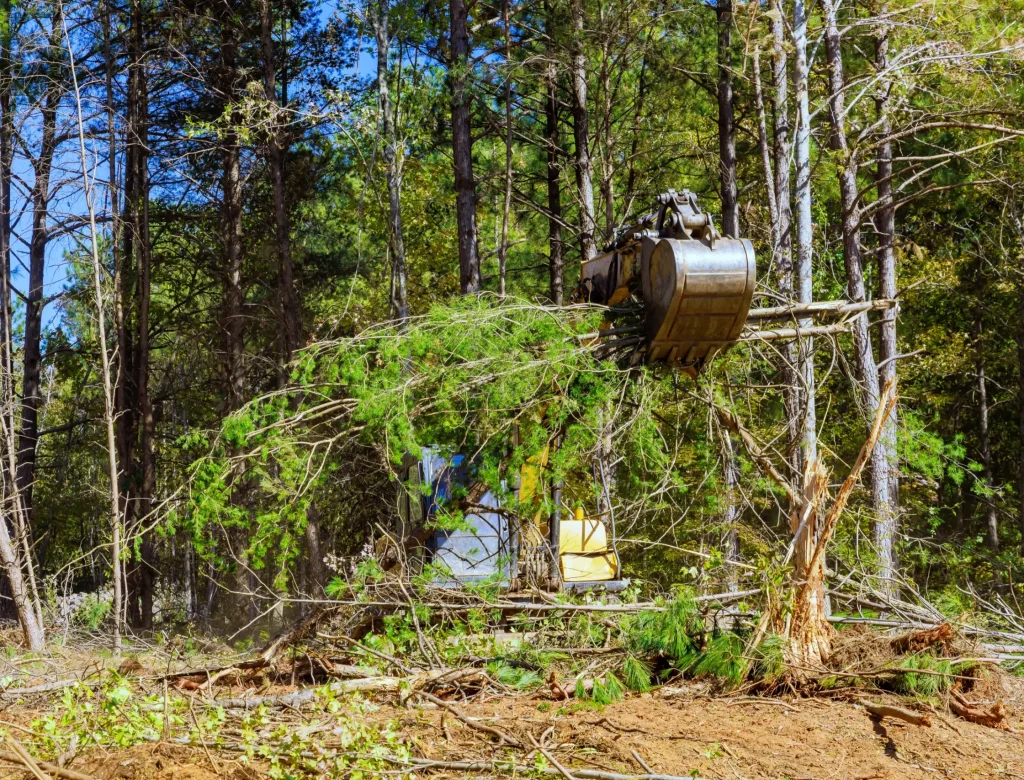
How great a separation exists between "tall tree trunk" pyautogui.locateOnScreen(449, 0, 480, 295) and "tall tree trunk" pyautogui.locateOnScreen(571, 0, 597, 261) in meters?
1.48

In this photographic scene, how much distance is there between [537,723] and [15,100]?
589 inches

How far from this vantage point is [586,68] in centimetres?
1559

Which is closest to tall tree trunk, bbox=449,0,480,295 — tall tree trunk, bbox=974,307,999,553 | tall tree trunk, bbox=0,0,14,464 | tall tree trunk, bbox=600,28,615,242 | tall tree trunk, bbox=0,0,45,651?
tall tree trunk, bbox=600,28,615,242

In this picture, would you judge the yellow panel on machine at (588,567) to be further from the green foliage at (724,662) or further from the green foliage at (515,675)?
the green foliage at (724,662)

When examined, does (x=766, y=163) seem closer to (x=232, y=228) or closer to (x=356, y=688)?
(x=232, y=228)

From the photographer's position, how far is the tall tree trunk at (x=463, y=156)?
1427 centimetres

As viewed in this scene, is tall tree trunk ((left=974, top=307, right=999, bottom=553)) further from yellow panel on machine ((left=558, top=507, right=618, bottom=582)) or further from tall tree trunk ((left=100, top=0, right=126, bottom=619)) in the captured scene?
tall tree trunk ((left=100, top=0, right=126, bottom=619))

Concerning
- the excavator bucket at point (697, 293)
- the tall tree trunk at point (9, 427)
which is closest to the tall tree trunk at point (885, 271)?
the excavator bucket at point (697, 293)

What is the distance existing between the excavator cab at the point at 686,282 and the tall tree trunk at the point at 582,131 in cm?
714

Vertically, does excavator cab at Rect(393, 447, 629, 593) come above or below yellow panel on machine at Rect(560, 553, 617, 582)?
above

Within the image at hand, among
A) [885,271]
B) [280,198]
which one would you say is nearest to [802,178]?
[885,271]

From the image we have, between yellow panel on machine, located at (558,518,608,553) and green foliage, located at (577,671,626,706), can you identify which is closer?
green foliage, located at (577,671,626,706)

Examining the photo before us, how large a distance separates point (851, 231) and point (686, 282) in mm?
8410

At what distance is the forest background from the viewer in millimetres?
8445
